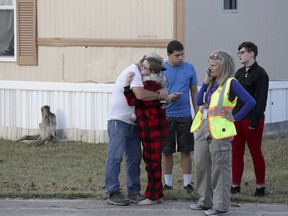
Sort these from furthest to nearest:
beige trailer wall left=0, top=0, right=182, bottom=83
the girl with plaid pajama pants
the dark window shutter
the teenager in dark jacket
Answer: the dark window shutter < beige trailer wall left=0, top=0, right=182, bottom=83 < the teenager in dark jacket < the girl with plaid pajama pants

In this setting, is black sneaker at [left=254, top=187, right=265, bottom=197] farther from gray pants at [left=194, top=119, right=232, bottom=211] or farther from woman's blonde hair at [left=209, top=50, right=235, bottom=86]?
woman's blonde hair at [left=209, top=50, right=235, bottom=86]

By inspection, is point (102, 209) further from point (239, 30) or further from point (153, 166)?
point (239, 30)

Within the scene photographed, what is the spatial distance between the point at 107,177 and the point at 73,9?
566 centimetres

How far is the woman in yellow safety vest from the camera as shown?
8.46 meters

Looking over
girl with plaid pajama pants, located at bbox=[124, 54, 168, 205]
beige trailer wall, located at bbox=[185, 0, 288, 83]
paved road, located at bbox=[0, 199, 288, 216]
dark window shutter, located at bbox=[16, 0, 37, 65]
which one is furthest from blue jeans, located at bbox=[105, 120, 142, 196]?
dark window shutter, located at bbox=[16, 0, 37, 65]

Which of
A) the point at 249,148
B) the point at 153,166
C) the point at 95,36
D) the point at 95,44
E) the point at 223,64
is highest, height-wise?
the point at 95,36

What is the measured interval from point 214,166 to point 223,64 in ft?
3.50

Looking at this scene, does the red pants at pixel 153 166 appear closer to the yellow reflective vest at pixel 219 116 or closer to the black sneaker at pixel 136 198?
the black sneaker at pixel 136 198

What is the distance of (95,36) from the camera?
14.0m

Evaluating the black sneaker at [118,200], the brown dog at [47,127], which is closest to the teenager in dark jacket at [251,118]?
the black sneaker at [118,200]

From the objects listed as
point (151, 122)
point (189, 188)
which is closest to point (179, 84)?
point (151, 122)

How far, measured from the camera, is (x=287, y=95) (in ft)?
49.3

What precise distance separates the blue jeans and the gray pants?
85 cm

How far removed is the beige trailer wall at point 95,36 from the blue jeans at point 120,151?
464 centimetres
